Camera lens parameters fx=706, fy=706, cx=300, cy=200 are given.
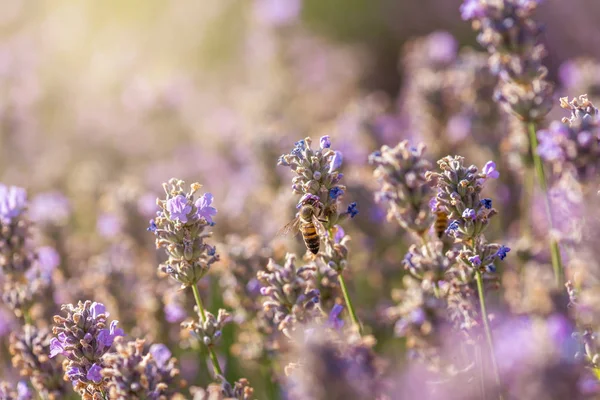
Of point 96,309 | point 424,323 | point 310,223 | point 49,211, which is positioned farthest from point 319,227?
point 49,211

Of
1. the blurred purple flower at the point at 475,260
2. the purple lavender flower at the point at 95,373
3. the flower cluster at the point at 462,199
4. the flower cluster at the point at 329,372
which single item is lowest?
the flower cluster at the point at 329,372

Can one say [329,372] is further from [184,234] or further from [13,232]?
[13,232]

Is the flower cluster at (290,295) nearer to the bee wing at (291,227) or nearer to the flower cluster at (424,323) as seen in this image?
the bee wing at (291,227)

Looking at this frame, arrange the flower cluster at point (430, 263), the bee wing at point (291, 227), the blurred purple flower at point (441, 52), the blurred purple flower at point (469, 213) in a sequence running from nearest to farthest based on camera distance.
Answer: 1. the blurred purple flower at point (469, 213)
2. the flower cluster at point (430, 263)
3. the bee wing at point (291, 227)
4. the blurred purple flower at point (441, 52)

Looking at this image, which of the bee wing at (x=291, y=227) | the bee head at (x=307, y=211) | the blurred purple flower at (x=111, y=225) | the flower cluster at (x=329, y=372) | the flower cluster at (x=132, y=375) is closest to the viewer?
the flower cluster at (x=329, y=372)

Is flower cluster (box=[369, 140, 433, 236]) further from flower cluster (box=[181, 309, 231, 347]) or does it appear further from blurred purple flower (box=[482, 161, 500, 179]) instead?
flower cluster (box=[181, 309, 231, 347])

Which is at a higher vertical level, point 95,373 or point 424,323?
point 424,323

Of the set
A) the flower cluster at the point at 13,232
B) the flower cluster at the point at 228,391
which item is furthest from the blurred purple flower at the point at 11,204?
the flower cluster at the point at 228,391

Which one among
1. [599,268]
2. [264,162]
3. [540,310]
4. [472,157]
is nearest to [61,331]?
[599,268]
